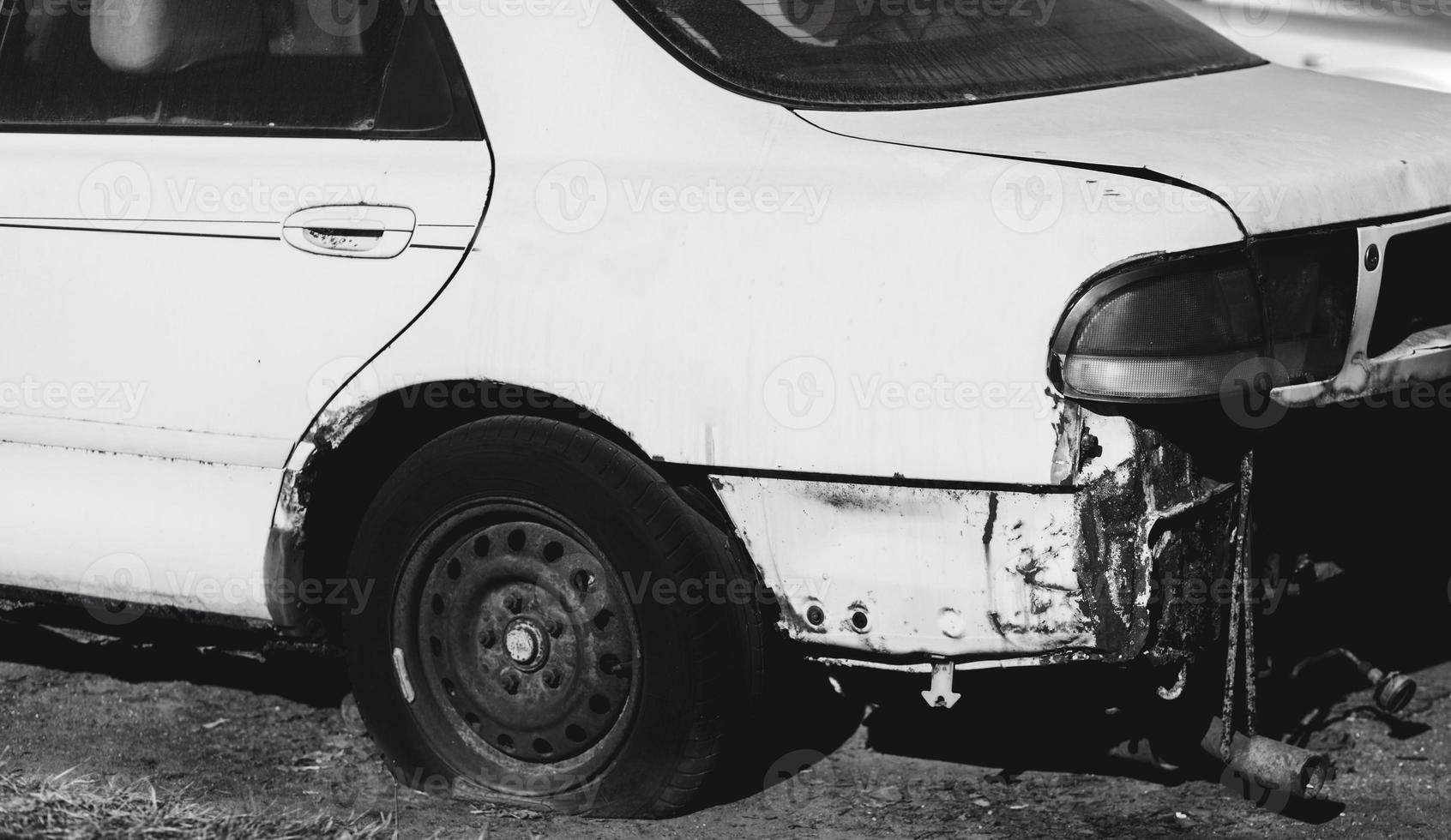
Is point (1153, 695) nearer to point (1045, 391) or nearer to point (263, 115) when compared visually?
point (1045, 391)

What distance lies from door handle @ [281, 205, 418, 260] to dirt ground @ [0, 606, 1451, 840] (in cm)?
91

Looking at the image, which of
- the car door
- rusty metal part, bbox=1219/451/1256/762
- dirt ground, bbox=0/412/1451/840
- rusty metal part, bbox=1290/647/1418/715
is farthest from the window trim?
rusty metal part, bbox=1290/647/1418/715

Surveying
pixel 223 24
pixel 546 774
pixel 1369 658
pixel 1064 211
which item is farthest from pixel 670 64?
pixel 1369 658

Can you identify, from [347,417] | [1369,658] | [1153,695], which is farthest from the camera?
[1369,658]

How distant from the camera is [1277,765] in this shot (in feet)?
10.0

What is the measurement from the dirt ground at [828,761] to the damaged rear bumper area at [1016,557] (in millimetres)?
192

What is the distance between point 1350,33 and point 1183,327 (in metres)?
3.11

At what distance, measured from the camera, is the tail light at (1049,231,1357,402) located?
2.68 metres

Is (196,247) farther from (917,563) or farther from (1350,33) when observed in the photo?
(1350,33)

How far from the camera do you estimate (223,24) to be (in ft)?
11.4

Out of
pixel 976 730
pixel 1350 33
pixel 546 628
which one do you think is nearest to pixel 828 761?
pixel 976 730

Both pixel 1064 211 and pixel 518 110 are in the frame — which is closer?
pixel 1064 211

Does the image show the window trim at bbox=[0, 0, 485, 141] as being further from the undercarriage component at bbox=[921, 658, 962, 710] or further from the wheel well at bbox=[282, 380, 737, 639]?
the undercarriage component at bbox=[921, 658, 962, 710]

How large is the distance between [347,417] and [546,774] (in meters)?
0.79
